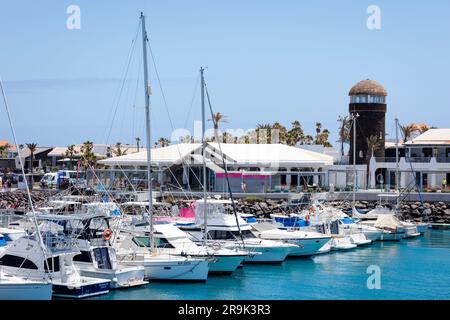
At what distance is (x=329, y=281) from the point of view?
39.7 metres

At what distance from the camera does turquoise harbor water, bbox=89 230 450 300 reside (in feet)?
113

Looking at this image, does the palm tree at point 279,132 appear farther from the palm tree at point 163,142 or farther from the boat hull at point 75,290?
the boat hull at point 75,290

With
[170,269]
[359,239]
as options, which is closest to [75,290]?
[170,269]

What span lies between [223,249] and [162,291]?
→ 6580mm

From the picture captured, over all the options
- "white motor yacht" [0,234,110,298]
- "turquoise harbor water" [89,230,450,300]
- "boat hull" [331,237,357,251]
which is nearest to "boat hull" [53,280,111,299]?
"white motor yacht" [0,234,110,298]

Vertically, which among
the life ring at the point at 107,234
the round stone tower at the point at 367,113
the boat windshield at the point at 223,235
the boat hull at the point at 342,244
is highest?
the round stone tower at the point at 367,113

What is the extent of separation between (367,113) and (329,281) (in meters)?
53.0

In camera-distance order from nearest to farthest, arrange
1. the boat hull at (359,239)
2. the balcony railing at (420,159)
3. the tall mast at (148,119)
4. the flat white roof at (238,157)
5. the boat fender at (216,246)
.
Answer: the tall mast at (148,119) → the boat fender at (216,246) → the boat hull at (359,239) → the flat white roof at (238,157) → the balcony railing at (420,159)

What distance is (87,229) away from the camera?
112 feet

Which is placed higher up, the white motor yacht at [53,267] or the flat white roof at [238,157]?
the flat white roof at [238,157]

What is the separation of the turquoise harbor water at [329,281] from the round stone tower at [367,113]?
126 feet

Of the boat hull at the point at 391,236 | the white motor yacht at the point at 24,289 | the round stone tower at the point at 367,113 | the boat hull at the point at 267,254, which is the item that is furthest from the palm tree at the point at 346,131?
the white motor yacht at the point at 24,289

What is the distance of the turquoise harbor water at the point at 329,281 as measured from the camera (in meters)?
34.4
